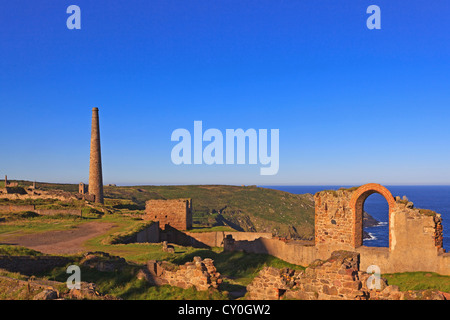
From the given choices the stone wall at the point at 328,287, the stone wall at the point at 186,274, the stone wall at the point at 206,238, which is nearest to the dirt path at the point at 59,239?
the stone wall at the point at 206,238

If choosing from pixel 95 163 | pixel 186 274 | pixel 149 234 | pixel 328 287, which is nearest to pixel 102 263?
pixel 186 274

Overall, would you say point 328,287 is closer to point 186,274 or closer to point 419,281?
point 186,274

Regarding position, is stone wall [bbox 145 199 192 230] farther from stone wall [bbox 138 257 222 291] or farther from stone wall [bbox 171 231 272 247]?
stone wall [bbox 138 257 222 291]

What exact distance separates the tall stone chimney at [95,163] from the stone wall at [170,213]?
22.6m

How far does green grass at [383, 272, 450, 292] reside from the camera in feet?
46.7

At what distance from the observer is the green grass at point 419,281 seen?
1423 cm

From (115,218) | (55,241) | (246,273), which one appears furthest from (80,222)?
(246,273)

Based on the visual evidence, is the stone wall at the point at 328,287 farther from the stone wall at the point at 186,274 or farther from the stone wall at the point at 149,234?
the stone wall at the point at 149,234

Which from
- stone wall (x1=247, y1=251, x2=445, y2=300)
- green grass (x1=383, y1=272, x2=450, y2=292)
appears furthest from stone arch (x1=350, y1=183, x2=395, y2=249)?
stone wall (x1=247, y1=251, x2=445, y2=300)

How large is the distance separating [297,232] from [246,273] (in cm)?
5855

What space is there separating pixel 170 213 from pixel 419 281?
1059 inches

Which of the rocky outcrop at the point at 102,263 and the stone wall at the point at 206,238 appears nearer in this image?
the rocky outcrop at the point at 102,263

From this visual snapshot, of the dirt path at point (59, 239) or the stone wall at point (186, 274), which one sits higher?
the stone wall at point (186, 274)
